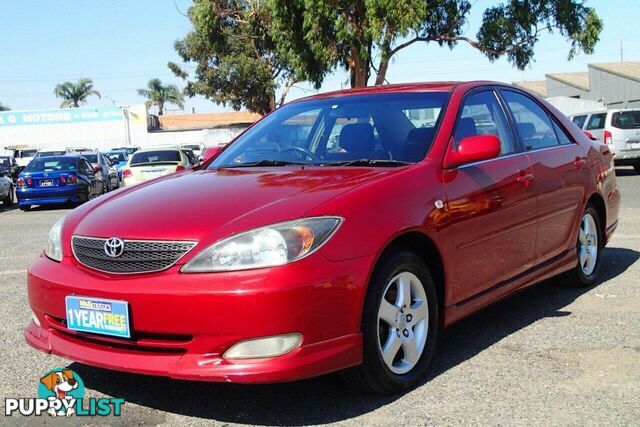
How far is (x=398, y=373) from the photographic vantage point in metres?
3.66

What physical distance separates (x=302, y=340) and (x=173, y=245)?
73 centimetres

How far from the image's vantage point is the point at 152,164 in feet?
56.7

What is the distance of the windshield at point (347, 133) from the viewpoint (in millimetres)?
4336

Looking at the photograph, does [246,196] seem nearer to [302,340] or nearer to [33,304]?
[302,340]

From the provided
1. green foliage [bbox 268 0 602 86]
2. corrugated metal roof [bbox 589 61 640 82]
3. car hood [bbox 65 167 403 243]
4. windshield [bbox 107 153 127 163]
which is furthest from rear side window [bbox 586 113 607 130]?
corrugated metal roof [bbox 589 61 640 82]

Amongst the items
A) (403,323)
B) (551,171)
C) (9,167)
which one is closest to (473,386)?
(403,323)

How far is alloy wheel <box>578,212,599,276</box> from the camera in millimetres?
5758

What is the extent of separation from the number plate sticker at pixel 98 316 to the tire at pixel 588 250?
12.1 feet

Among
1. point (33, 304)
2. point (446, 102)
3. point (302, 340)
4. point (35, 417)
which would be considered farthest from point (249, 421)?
point (446, 102)

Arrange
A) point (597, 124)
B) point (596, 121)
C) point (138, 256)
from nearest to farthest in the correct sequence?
point (138, 256) → point (597, 124) → point (596, 121)

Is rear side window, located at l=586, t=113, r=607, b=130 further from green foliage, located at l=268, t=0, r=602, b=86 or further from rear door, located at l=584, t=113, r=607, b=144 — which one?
green foliage, located at l=268, t=0, r=602, b=86

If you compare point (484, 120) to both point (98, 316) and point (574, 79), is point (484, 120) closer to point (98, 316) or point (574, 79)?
point (98, 316)

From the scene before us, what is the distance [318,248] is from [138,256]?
0.85 meters

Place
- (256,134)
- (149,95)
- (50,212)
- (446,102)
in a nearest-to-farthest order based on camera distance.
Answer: (446,102)
(256,134)
(50,212)
(149,95)
